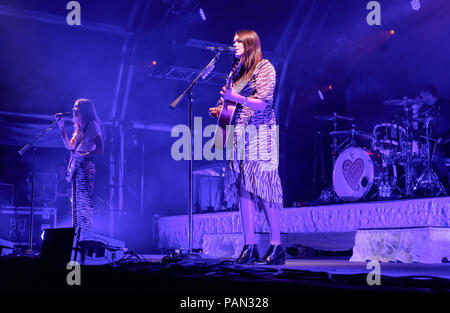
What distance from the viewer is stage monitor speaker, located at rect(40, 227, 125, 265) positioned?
362 cm

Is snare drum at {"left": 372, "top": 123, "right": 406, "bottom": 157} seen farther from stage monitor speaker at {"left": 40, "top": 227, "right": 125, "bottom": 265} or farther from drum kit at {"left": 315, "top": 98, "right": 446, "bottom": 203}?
stage monitor speaker at {"left": 40, "top": 227, "right": 125, "bottom": 265}

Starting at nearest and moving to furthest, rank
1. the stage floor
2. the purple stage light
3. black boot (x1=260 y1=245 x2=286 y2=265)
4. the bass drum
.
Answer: the stage floor < black boot (x1=260 y1=245 x2=286 y2=265) < the bass drum < the purple stage light

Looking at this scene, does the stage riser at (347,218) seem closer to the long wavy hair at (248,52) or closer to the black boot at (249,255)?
the black boot at (249,255)

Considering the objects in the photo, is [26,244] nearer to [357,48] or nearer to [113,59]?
[113,59]

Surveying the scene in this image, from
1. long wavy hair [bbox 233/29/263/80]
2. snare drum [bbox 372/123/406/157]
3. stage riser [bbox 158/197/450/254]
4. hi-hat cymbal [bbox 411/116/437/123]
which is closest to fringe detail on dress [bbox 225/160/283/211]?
long wavy hair [bbox 233/29/263/80]

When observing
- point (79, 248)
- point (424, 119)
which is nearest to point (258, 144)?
point (79, 248)

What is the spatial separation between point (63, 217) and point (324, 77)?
5.47 meters

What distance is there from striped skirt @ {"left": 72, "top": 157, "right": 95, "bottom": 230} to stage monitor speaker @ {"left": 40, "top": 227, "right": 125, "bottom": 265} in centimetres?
110

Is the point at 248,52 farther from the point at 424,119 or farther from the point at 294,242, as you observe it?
the point at 424,119

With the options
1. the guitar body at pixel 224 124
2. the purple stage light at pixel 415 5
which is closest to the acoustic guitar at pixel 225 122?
the guitar body at pixel 224 124

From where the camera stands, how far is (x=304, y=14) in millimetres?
9750

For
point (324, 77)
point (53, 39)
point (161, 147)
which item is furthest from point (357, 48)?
point (53, 39)

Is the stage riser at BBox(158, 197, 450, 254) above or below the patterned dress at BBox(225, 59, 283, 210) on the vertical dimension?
below

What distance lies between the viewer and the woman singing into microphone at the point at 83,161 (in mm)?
5242
